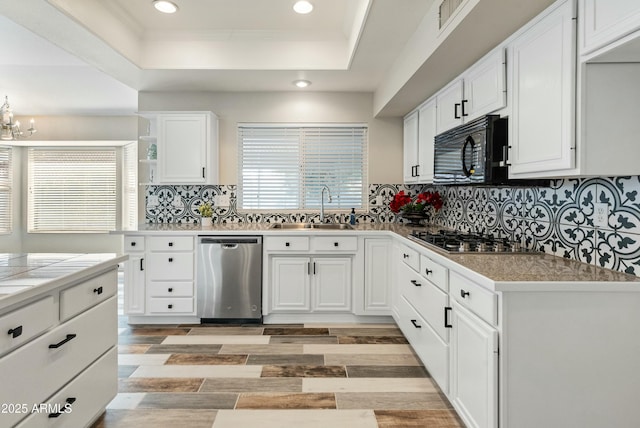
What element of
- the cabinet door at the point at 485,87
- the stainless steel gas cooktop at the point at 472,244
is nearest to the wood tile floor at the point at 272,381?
the stainless steel gas cooktop at the point at 472,244

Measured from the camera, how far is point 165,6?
3.06 metres

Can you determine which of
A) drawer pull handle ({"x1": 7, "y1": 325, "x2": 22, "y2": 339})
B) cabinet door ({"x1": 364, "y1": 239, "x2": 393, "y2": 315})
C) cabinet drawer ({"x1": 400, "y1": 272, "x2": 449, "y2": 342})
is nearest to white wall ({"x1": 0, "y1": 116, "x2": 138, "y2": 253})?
cabinet door ({"x1": 364, "y1": 239, "x2": 393, "y2": 315})

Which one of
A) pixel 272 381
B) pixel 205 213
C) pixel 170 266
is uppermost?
pixel 205 213

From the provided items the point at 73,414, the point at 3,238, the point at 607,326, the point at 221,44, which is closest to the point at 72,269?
the point at 73,414

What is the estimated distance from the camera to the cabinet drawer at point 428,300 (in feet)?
7.35

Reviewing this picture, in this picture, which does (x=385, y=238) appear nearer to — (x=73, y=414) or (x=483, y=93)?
(x=483, y=93)

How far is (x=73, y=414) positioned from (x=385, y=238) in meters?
2.68

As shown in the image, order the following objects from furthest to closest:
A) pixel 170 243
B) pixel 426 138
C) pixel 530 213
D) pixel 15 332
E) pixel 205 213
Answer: pixel 205 213 < pixel 170 243 < pixel 426 138 < pixel 530 213 < pixel 15 332

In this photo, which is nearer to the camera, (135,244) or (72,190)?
(135,244)

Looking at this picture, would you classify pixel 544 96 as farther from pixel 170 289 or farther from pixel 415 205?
pixel 170 289

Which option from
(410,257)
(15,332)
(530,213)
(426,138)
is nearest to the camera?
(15,332)

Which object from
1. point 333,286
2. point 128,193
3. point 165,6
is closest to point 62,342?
point 333,286

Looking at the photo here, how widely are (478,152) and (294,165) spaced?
7.97 feet

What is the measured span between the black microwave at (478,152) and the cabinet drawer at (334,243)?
1154mm
